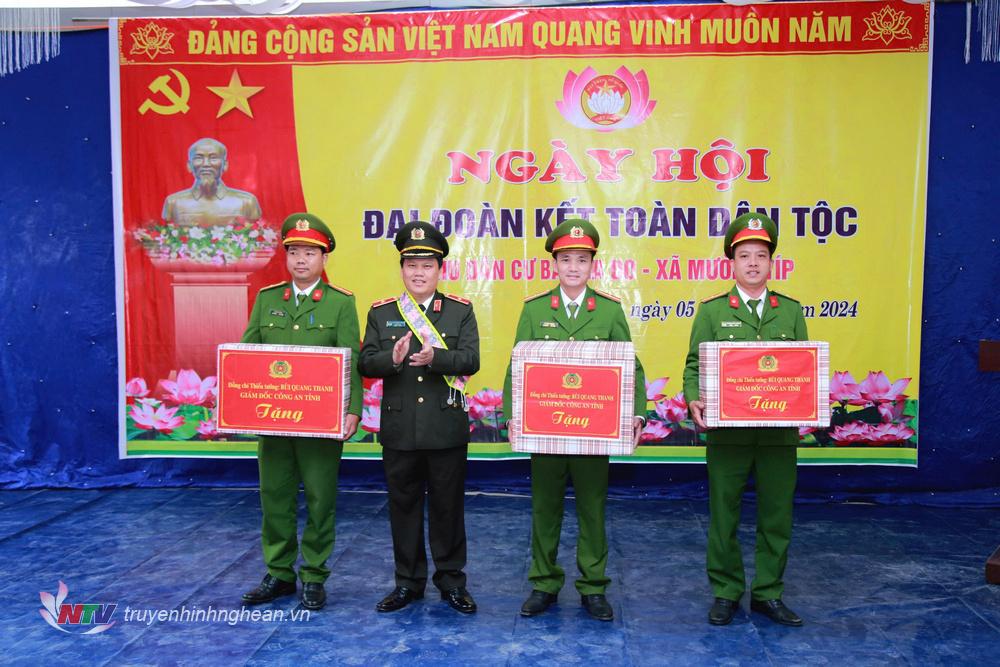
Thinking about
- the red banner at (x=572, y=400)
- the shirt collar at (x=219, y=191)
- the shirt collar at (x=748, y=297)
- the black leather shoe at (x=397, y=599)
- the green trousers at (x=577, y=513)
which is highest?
the shirt collar at (x=219, y=191)

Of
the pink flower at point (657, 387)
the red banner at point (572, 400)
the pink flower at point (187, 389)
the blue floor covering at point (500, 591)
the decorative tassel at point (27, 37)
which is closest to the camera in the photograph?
the blue floor covering at point (500, 591)

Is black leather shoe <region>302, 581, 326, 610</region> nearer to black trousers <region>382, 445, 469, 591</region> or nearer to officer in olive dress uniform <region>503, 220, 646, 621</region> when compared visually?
black trousers <region>382, 445, 469, 591</region>

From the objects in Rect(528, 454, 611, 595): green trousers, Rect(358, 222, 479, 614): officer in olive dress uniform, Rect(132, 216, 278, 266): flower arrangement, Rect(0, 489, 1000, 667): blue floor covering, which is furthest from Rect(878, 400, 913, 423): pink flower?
Rect(132, 216, 278, 266): flower arrangement

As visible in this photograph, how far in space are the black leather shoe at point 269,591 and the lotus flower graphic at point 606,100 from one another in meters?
3.13

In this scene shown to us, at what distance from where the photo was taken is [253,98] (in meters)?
5.27

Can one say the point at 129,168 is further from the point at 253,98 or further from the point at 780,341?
the point at 780,341

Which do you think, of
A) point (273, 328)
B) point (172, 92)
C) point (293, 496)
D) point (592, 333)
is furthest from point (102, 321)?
point (592, 333)

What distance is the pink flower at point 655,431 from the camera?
5.23 meters

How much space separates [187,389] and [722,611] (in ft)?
12.0

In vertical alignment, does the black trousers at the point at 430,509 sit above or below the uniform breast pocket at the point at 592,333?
below

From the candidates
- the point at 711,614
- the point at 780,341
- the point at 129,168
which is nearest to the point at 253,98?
the point at 129,168

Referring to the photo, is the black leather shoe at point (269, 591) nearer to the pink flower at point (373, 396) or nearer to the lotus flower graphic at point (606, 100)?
the pink flower at point (373, 396)

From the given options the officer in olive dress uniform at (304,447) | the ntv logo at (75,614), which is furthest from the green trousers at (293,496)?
the ntv logo at (75,614)

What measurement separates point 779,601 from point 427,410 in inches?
64.4
